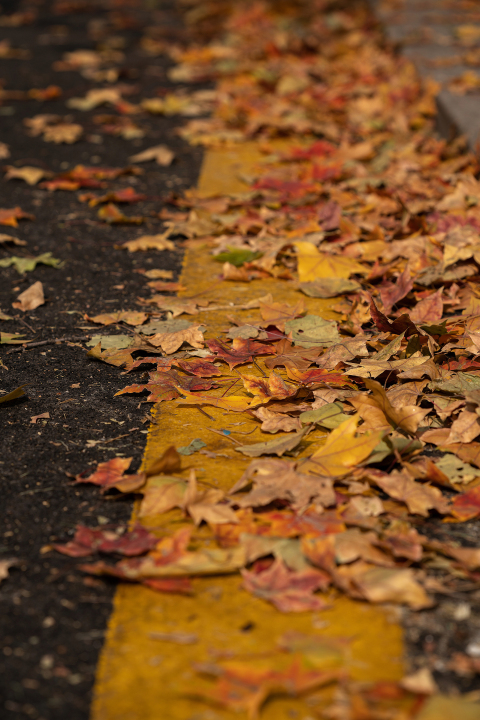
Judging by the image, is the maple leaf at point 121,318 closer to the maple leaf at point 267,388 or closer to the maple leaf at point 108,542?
the maple leaf at point 267,388

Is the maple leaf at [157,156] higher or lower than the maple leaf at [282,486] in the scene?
lower

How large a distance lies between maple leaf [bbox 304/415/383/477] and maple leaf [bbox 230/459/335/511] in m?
0.05

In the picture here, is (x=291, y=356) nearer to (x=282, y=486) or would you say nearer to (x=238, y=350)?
(x=238, y=350)

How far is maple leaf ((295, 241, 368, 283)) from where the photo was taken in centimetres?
304

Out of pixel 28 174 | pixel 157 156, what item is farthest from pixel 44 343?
pixel 157 156

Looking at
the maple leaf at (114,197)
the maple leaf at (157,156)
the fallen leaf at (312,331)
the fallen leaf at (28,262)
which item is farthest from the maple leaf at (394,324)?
the maple leaf at (157,156)

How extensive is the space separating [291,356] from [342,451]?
1.94 ft

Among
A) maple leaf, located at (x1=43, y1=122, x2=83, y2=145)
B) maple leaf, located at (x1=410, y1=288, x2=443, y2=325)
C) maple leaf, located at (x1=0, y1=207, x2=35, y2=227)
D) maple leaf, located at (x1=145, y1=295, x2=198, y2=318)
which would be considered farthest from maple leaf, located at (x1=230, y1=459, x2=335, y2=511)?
maple leaf, located at (x1=43, y1=122, x2=83, y2=145)

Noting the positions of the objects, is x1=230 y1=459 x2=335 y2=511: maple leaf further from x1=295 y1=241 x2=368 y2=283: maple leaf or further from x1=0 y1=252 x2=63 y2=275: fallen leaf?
x1=0 y1=252 x2=63 y2=275: fallen leaf

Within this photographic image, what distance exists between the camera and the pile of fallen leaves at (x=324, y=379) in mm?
1575

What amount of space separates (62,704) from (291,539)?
586mm

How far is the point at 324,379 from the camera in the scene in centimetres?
226

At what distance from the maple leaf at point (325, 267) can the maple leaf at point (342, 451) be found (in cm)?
121

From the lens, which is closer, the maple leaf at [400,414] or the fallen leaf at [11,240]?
the maple leaf at [400,414]
